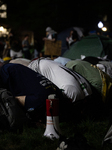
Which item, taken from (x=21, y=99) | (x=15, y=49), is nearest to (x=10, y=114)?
(x=21, y=99)

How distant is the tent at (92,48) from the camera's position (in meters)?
8.48

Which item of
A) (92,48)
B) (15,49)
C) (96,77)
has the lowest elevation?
(15,49)

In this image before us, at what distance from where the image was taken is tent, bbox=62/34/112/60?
27.8 feet

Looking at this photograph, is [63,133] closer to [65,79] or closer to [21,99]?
[21,99]

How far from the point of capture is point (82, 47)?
29.8ft

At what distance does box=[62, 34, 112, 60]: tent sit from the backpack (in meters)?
5.34

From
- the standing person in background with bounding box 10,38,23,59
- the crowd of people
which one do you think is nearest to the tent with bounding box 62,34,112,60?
the standing person in background with bounding box 10,38,23,59

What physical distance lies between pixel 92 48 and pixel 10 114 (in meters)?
5.95

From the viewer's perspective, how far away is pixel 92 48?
8.76 meters

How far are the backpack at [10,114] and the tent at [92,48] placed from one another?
5.34 m

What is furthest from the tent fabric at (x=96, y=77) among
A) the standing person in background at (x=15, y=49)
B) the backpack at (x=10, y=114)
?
the standing person in background at (x=15, y=49)

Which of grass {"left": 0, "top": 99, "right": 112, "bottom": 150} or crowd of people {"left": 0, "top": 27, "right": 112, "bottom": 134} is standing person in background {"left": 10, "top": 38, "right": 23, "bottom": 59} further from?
grass {"left": 0, "top": 99, "right": 112, "bottom": 150}

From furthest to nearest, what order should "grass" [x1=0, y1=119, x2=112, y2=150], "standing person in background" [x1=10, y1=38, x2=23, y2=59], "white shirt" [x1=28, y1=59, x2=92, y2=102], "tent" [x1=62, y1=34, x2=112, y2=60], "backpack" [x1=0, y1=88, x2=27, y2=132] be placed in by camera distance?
"standing person in background" [x1=10, y1=38, x2=23, y2=59]
"tent" [x1=62, y1=34, x2=112, y2=60]
"white shirt" [x1=28, y1=59, x2=92, y2=102]
"backpack" [x1=0, y1=88, x2=27, y2=132]
"grass" [x1=0, y1=119, x2=112, y2=150]

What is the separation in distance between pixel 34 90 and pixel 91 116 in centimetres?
104
